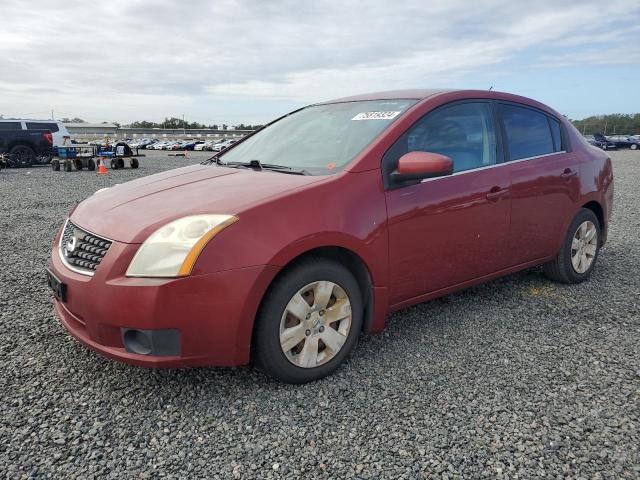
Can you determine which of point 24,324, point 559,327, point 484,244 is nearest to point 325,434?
point 484,244

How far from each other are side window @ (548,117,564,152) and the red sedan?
0.15 metres

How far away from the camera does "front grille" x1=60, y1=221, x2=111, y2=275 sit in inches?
98.2

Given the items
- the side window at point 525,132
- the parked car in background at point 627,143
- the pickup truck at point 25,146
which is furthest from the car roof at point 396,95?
the parked car in background at point 627,143

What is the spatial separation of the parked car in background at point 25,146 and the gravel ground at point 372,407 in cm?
1903

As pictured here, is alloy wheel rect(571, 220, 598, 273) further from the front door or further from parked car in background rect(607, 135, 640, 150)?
parked car in background rect(607, 135, 640, 150)

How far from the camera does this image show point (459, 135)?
3420 millimetres

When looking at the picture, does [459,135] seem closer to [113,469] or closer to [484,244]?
[484,244]

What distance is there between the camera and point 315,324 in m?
2.65

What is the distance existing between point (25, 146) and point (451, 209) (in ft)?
69.6

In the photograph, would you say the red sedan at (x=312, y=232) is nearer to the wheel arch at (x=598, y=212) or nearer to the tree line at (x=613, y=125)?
the wheel arch at (x=598, y=212)

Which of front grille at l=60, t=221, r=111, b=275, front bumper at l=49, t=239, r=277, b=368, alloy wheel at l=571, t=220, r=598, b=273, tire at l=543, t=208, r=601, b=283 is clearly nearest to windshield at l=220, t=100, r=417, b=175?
front bumper at l=49, t=239, r=277, b=368

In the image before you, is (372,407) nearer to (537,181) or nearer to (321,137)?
(321,137)

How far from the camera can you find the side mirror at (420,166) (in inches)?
111

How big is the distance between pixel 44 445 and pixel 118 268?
0.84m
